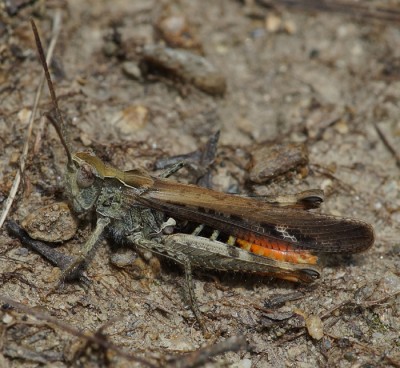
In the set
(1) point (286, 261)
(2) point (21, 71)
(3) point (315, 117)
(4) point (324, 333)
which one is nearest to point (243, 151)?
(3) point (315, 117)

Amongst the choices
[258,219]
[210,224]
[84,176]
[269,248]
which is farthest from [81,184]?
[269,248]

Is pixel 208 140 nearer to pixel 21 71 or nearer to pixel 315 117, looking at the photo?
pixel 315 117

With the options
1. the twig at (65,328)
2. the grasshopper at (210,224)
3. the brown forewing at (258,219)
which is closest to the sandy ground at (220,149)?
the twig at (65,328)

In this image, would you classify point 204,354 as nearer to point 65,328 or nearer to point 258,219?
point 65,328

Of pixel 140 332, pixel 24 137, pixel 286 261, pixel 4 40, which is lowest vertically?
pixel 140 332

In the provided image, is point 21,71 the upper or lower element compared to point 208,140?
upper

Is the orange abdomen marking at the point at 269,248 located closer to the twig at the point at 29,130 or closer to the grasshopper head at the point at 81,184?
the grasshopper head at the point at 81,184

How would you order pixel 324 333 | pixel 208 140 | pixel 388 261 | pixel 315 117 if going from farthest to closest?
pixel 315 117, pixel 208 140, pixel 388 261, pixel 324 333
